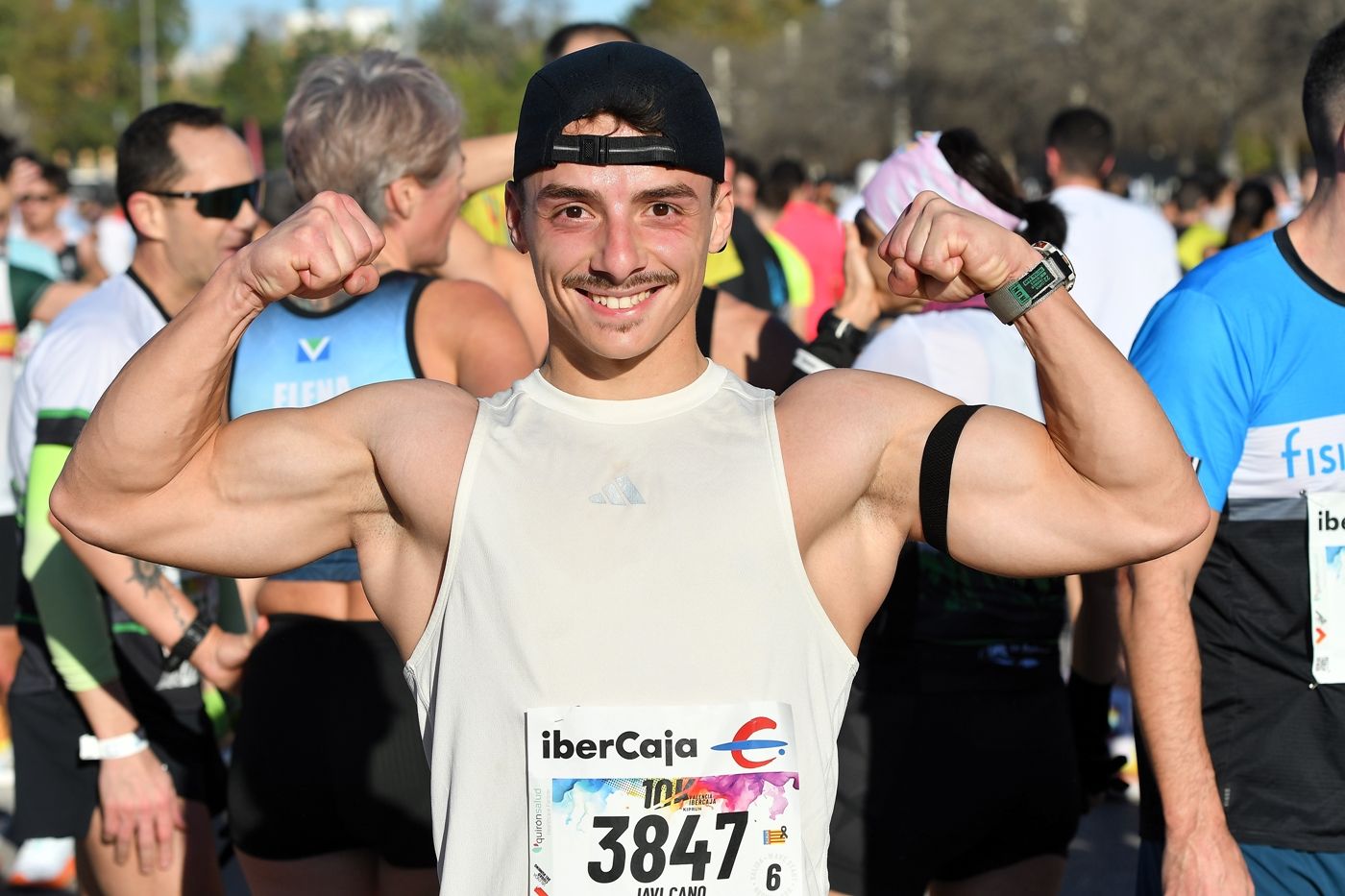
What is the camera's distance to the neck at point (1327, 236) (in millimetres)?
3201

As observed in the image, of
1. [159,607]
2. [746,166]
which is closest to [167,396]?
[159,607]

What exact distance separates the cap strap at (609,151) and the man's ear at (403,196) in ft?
4.80

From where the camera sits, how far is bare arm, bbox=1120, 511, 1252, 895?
2.99 meters

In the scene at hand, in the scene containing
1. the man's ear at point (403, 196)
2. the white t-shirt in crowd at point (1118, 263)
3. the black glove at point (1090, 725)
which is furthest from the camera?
the white t-shirt in crowd at point (1118, 263)

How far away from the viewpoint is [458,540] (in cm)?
236

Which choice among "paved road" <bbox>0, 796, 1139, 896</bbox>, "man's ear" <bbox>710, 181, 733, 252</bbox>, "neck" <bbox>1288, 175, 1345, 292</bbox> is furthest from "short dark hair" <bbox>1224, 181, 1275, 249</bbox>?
"man's ear" <bbox>710, 181, 733, 252</bbox>

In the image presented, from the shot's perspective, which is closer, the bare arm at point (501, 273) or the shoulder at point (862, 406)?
the shoulder at point (862, 406)

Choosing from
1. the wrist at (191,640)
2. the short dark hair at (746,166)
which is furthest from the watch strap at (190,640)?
the short dark hair at (746,166)

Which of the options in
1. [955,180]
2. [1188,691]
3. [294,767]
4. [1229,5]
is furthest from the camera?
[1229,5]

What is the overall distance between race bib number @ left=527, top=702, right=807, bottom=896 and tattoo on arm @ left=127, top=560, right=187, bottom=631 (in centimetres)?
186

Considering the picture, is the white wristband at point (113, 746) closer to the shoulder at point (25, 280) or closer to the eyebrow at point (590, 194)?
the eyebrow at point (590, 194)

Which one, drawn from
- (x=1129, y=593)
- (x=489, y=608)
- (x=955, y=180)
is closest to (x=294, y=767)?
(x=489, y=608)

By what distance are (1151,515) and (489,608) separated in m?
1.00

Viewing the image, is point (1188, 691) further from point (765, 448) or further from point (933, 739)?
point (765, 448)
